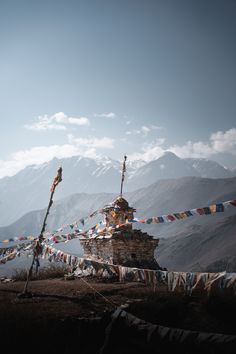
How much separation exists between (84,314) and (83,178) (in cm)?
17297

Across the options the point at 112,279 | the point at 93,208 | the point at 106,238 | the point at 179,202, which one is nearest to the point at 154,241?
the point at 106,238

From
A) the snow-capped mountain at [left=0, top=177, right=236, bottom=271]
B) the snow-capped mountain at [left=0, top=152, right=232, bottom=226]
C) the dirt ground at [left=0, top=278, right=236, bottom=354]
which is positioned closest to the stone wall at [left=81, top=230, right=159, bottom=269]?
the dirt ground at [left=0, top=278, right=236, bottom=354]

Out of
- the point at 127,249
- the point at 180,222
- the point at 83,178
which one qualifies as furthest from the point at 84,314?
the point at 83,178

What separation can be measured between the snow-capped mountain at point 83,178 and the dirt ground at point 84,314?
5838 inches

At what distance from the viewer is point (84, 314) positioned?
7.95m

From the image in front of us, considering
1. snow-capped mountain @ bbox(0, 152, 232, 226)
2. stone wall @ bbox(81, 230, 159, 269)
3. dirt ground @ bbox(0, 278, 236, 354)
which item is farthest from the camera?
snow-capped mountain @ bbox(0, 152, 232, 226)

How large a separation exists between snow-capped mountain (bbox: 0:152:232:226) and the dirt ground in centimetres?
14829

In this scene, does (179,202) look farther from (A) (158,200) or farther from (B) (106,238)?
(B) (106,238)

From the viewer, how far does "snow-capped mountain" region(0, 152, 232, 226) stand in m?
166

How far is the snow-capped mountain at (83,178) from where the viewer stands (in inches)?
6535

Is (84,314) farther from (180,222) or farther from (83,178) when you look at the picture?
(83,178)

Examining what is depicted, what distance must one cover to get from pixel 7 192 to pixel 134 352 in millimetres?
192772

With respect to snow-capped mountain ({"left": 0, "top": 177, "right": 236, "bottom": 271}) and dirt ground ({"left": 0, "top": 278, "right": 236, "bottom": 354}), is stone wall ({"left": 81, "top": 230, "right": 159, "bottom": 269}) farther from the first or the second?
snow-capped mountain ({"left": 0, "top": 177, "right": 236, "bottom": 271})

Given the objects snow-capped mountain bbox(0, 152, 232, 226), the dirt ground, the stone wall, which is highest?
snow-capped mountain bbox(0, 152, 232, 226)
